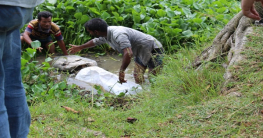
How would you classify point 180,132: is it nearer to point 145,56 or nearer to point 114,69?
point 145,56

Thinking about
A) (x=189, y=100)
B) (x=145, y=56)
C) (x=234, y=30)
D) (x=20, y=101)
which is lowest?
(x=145, y=56)

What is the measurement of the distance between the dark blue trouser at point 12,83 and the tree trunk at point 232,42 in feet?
7.63

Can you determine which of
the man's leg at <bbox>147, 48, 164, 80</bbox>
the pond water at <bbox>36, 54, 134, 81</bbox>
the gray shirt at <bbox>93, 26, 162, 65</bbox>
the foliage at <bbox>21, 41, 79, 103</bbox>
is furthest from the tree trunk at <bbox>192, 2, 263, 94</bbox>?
the pond water at <bbox>36, 54, 134, 81</bbox>

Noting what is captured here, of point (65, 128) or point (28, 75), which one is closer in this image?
point (65, 128)

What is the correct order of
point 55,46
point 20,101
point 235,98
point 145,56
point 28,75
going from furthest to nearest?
1. point 55,46
2. point 145,56
3. point 28,75
4. point 235,98
5. point 20,101

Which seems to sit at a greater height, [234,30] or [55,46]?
[234,30]

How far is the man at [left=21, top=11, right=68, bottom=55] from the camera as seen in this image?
6398 millimetres

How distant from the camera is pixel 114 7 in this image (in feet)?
25.0

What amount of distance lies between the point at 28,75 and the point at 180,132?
8.55 feet

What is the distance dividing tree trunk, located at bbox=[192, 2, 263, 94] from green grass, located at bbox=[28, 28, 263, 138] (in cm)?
10

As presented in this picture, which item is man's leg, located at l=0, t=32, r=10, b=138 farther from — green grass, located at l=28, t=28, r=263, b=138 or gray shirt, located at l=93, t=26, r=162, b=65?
gray shirt, located at l=93, t=26, r=162, b=65

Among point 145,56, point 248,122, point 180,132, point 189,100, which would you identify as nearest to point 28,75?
point 145,56

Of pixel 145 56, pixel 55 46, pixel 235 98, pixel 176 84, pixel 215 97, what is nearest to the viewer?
pixel 235 98

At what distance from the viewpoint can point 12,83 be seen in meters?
2.03
